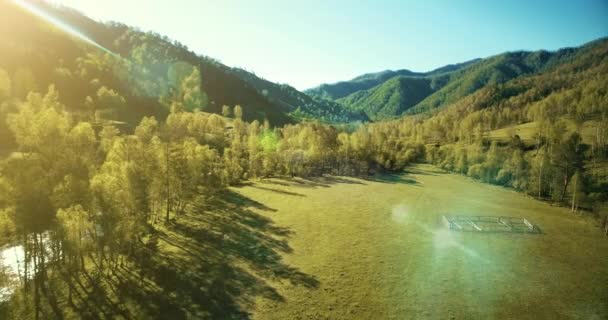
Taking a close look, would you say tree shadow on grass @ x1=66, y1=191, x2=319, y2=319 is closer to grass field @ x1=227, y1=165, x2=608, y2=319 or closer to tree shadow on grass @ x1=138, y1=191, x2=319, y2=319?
tree shadow on grass @ x1=138, y1=191, x2=319, y2=319

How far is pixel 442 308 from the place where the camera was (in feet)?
116

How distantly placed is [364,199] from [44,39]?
226661 mm

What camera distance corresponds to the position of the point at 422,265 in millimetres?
45844

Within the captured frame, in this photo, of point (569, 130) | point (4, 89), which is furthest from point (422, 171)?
point (4, 89)

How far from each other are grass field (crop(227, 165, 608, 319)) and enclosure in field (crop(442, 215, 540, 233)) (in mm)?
2388

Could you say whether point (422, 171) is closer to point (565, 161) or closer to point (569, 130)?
point (565, 161)

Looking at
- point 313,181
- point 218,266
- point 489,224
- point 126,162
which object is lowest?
point 218,266

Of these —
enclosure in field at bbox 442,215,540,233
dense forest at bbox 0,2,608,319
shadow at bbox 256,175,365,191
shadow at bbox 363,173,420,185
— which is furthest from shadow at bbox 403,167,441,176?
enclosure in field at bbox 442,215,540,233

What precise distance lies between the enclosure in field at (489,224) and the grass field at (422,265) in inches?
94.0

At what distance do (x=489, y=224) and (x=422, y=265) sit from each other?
98.7 ft

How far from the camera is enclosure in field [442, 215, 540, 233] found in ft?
204

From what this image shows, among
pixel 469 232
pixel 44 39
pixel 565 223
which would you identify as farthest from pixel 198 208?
pixel 44 39

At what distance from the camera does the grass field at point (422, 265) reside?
3572cm

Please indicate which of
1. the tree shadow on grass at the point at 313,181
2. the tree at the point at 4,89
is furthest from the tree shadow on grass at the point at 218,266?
the tree at the point at 4,89
